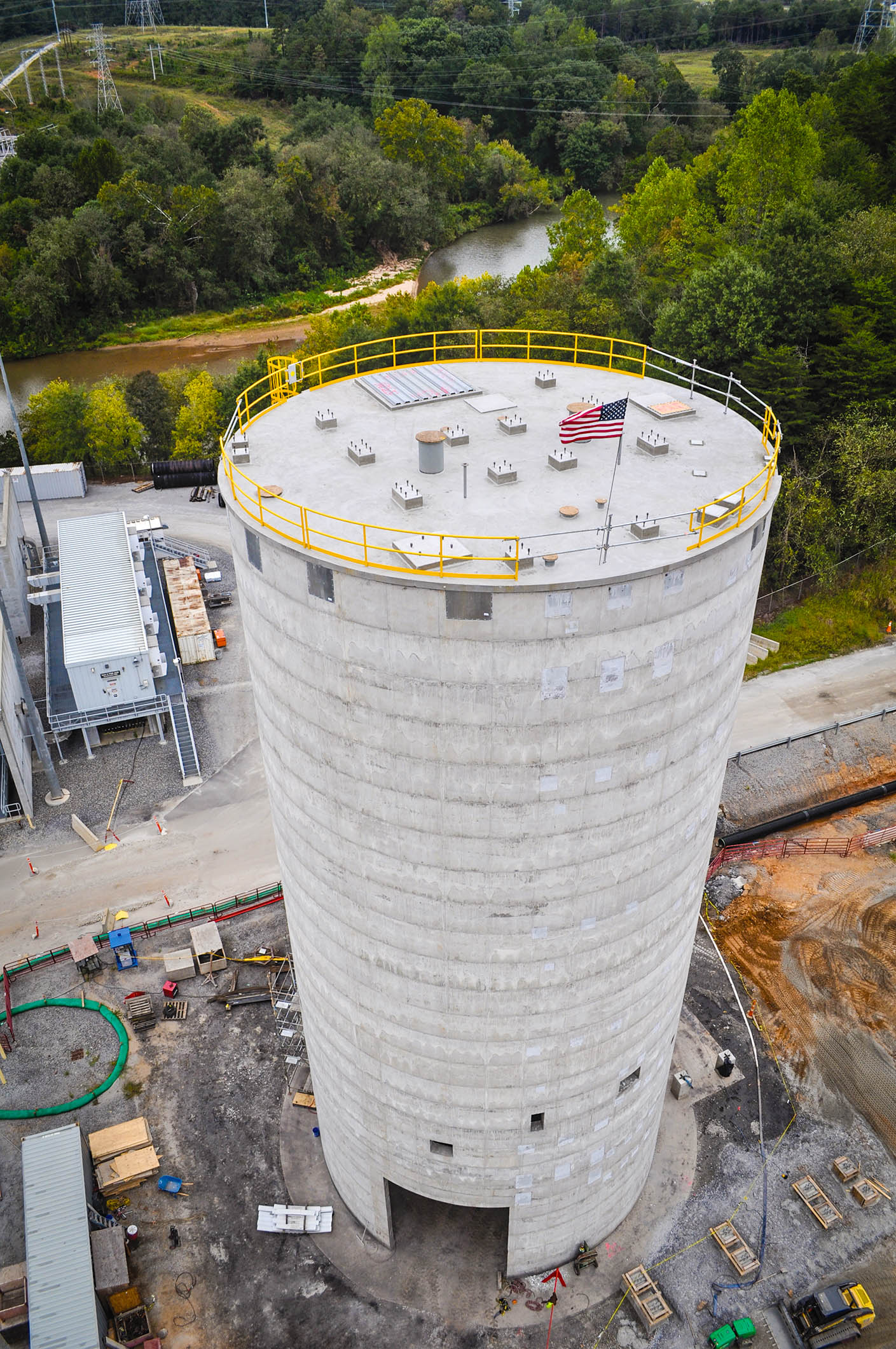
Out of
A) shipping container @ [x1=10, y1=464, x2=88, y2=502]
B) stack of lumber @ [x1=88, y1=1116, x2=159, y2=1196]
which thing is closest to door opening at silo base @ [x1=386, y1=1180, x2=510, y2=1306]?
stack of lumber @ [x1=88, y1=1116, x2=159, y2=1196]

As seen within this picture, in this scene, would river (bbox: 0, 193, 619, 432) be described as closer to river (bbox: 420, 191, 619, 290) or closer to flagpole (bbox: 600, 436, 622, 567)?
river (bbox: 420, 191, 619, 290)

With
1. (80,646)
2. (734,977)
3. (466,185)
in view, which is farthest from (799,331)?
(466,185)

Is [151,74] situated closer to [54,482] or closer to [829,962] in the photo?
[54,482]

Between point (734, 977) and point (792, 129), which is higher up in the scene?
point (792, 129)

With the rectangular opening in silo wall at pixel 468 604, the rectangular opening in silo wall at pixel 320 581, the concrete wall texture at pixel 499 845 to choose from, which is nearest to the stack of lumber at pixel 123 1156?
the concrete wall texture at pixel 499 845

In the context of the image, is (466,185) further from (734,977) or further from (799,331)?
(734,977)

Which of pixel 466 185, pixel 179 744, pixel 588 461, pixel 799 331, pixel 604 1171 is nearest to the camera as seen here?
pixel 588 461

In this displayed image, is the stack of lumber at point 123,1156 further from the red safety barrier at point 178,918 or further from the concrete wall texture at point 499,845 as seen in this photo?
the red safety barrier at point 178,918
